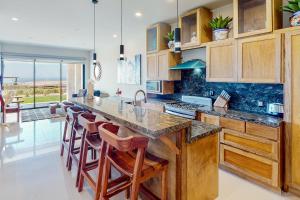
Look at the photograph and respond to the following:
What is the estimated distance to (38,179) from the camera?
2797 mm

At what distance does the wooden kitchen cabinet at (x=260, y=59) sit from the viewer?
8.22 feet

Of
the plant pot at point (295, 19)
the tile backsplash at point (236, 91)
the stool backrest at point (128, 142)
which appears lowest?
the stool backrest at point (128, 142)

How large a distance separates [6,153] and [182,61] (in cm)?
410

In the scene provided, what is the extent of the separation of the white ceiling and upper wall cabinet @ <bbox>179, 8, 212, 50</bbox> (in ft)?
0.50

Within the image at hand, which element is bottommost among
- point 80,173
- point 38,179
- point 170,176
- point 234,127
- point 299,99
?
point 38,179

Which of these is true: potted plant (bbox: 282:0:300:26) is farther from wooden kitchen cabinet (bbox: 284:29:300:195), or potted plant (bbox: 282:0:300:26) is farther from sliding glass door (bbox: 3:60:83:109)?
sliding glass door (bbox: 3:60:83:109)

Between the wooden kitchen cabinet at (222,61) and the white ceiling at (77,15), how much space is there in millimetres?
830

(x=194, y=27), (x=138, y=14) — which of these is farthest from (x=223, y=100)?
(x=138, y=14)

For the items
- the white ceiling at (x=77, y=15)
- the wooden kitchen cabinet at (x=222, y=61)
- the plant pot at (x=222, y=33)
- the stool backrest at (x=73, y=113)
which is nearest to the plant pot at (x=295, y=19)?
the wooden kitchen cabinet at (x=222, y=61)

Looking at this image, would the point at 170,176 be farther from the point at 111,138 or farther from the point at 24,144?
the point at 24,144

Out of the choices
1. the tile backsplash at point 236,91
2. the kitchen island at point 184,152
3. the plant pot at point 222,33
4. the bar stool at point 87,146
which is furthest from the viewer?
the plant pot at point 222,33

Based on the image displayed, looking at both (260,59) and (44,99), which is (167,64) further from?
(44,99)

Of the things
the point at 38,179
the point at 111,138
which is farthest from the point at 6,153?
the point at 111,138

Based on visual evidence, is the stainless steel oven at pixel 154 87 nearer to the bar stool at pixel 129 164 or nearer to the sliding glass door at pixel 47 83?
the bar stool at pixel 129 164
